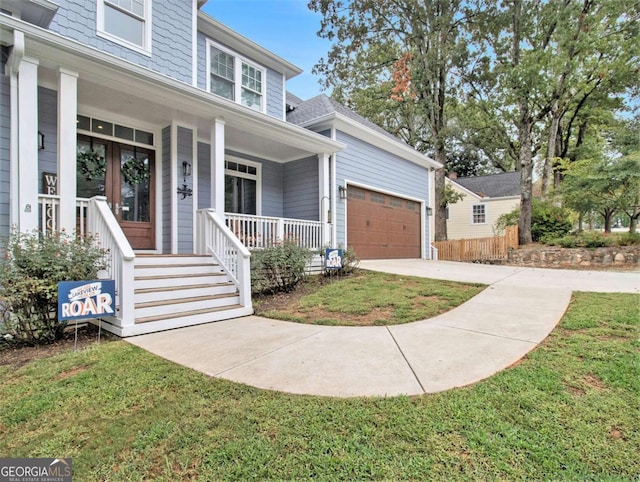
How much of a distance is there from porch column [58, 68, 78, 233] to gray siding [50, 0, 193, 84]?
212 cm

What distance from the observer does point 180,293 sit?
4836 millimetres

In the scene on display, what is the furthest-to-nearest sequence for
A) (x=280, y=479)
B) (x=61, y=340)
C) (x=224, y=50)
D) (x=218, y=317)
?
(x=224, y=50) → (x=218, y=317) → (x=61, y=340) → (x=280, y=479)

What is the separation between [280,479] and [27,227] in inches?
182

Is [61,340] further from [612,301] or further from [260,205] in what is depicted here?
[612,301]

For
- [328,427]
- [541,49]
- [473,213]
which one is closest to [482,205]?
[473,213]

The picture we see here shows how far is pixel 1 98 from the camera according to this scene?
4.92 m

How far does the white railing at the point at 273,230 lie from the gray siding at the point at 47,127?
2978 mm

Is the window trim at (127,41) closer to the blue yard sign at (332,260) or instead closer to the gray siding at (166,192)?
the gray siding at (166,192)

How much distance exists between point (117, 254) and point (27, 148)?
5.97 feet

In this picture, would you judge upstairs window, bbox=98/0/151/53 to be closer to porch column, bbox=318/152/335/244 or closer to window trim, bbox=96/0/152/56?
window trim, bbox=96/0/152/56

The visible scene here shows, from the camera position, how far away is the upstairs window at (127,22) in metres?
6.32

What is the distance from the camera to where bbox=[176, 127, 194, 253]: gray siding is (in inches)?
276

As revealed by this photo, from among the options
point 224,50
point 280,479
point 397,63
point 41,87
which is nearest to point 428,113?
point 397,63

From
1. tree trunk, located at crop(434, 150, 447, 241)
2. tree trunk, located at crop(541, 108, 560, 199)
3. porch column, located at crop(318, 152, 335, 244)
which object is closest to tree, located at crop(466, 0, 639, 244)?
tree trunk, located at crop(541, 108, 560, 199)
